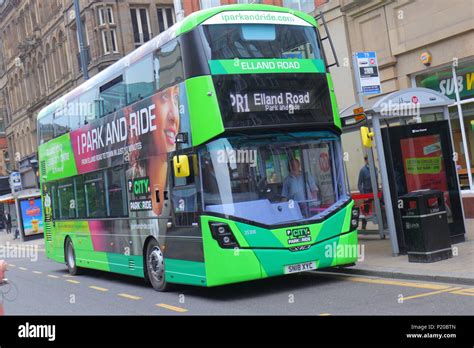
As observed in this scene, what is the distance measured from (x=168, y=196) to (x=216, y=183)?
1.42 metres

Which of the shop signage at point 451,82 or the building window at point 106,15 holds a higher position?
the building window at point 106,15

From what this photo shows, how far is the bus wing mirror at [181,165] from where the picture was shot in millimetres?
9367

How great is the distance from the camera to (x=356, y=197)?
1527cm

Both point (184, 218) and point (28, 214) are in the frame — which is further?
point (28, 214)

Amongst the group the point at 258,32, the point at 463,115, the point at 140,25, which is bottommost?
the point at 463,115

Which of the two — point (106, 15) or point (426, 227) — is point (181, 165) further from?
point (106, 15)

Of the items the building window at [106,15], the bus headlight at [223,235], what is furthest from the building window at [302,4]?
the building window at [106,15]

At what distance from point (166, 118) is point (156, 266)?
2768mm

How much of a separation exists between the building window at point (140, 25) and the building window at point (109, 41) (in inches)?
52.8

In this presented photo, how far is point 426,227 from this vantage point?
10273mm

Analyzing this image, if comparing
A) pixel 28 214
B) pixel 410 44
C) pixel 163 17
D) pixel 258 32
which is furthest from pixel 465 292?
pixel 28 214

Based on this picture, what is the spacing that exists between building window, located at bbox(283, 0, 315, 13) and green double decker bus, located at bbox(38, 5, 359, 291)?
11052 millimetres

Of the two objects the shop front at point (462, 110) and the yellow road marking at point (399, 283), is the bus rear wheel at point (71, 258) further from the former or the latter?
the shop front at point (462, 110)
